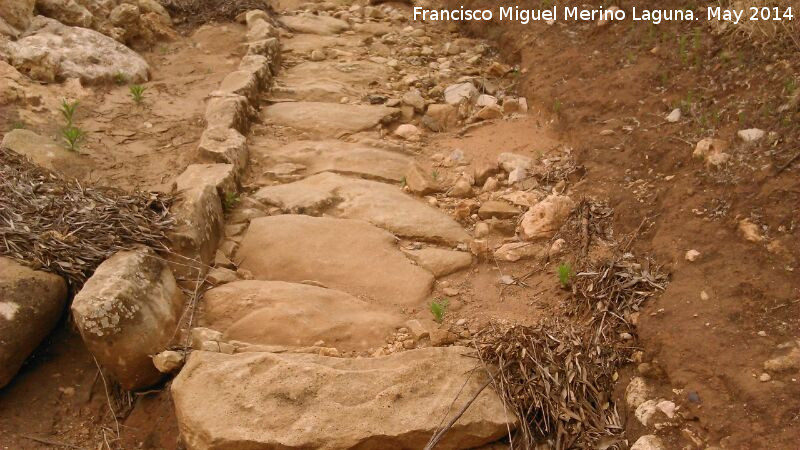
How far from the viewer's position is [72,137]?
3.91m

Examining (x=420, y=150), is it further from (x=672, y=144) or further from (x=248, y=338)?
(x=248, y=338)

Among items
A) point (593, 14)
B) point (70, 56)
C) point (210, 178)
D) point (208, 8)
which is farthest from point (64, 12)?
point (593, 14)

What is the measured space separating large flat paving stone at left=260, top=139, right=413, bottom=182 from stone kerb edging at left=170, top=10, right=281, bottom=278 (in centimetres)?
29

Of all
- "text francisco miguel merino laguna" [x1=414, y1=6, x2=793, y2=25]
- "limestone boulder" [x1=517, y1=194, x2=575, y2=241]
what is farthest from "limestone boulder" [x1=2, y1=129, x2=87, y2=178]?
"text francisco miguel merino laguna" [x1=414, y1=6, x2=793, y2=25]

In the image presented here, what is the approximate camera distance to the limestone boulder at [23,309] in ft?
8.23

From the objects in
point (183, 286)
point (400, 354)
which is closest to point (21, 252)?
point (183, 286)

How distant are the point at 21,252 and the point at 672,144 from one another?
2819mm

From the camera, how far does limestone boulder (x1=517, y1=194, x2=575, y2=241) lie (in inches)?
135

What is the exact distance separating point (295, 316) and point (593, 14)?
3.41 metres

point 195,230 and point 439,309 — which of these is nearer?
point 439,309

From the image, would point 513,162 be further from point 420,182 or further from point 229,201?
point 229,201

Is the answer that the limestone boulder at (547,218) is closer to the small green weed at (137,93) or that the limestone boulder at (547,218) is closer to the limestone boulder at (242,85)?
the limestone boulder at (242,85)

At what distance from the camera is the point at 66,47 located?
189 inches

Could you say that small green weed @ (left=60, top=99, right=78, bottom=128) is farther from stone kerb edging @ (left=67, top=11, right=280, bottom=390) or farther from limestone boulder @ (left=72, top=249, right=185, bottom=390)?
limestone boulder @ (left=72, top=249, right=185, bottom=390)
